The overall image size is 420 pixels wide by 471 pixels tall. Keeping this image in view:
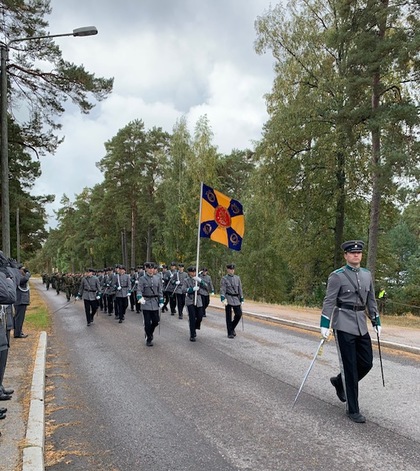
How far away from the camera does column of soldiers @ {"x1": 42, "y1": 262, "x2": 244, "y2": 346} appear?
33.3ft

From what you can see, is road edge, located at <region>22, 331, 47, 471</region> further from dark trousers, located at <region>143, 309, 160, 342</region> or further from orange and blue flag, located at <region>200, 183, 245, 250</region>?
orange and blue flag, located at <region>200, 183, 245, 250</region>

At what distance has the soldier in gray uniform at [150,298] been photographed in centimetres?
984

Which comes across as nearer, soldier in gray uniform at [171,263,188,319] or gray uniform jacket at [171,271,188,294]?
soldier in gray uniform at [171,263,188,319]

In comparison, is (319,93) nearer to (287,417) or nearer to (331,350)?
(331,350)

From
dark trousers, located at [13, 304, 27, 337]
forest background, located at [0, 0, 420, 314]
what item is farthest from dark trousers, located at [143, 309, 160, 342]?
forest background, located at [0, 0, 420, 314]

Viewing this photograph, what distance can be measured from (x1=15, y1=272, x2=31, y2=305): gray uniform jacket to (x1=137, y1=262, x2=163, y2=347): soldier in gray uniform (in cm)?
283

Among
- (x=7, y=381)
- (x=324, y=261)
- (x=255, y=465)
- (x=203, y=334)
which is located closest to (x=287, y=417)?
(x=255, y=465)

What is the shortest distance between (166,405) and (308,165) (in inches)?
729

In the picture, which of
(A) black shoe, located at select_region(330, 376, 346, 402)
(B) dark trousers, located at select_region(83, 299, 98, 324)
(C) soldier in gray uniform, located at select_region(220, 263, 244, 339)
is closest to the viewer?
(A) black shoe, located at select_region(330, 376, 346, 402)

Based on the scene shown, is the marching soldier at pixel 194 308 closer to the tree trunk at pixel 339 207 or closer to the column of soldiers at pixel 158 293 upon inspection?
the column of soldiers at pixel 158 293

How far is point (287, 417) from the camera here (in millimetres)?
4996

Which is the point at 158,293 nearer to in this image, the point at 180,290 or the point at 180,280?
the point at 180,280

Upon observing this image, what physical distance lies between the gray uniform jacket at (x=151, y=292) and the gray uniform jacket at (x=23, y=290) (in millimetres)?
2827

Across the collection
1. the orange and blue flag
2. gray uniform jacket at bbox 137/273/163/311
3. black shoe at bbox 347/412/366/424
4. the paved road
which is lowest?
the paved road
